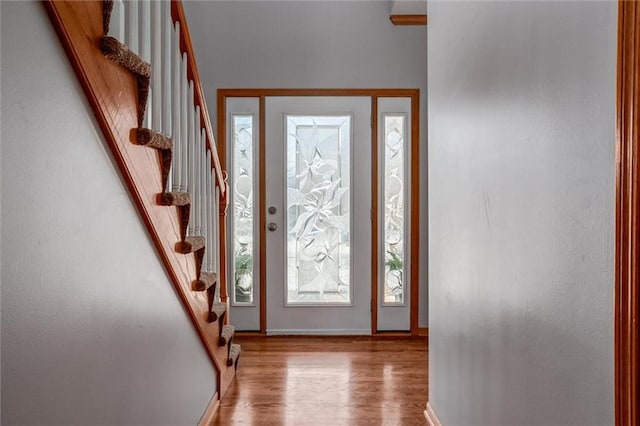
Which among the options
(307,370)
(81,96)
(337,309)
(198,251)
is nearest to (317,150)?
(337,309)

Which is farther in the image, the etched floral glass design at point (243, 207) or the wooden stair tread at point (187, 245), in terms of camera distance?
the etched floral glass design at point (243, 207)

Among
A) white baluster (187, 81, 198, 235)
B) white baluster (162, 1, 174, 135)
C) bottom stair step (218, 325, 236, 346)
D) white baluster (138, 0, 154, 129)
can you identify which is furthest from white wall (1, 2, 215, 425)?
bottom stair step (218, 325, 236, 346)

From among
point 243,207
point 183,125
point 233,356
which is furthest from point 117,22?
point 243,207

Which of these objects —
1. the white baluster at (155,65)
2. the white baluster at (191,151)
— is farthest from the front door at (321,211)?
the white baluster at (155,65)

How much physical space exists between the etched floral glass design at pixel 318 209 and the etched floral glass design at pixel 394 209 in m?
0.29

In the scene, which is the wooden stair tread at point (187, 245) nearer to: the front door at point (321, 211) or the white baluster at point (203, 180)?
the white baluster at point (203, 180)

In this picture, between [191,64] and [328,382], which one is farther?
[328,382]

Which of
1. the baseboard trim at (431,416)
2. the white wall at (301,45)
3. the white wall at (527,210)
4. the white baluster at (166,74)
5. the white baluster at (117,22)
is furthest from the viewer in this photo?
the white wall at (301,45)

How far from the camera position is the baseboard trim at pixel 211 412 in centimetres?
237

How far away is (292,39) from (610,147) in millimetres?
3339

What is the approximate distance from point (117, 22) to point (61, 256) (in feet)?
2.30

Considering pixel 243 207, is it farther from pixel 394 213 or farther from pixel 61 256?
pixel 61 256

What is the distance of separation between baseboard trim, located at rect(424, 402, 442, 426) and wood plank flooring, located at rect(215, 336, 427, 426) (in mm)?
32

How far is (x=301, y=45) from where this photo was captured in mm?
4016
